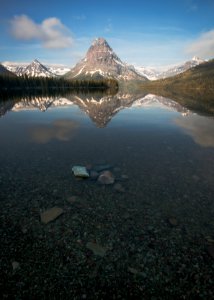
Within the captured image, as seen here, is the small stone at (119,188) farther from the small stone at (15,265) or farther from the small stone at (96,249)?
the small stone at (15,265)

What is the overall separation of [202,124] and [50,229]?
35.7m

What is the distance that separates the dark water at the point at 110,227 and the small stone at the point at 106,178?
1.71ft

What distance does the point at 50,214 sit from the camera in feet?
37.2

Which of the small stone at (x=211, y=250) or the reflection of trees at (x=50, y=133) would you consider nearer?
the small stone at (x=211, y=250)

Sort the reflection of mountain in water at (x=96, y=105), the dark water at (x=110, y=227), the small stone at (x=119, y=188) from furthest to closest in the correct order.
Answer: the reflection of mountain in water at (x=96, y=105) < the small stone at (x=119, y=188) < the dark water at (x=110, y=227)

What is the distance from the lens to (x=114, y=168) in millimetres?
17719

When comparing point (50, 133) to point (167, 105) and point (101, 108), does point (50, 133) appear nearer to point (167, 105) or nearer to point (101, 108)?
point (101, 108)

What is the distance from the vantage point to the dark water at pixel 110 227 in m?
7.37

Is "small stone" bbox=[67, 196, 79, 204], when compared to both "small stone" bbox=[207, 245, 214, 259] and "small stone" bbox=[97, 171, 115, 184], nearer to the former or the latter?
"small stone" bbox=[97, 171, 115, 184]

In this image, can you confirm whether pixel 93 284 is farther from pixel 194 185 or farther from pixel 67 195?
pixel 194 185

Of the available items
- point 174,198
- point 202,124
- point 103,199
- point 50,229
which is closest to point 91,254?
point 50,229

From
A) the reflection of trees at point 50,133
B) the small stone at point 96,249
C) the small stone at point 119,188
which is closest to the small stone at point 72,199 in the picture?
the small stone at point 119,188

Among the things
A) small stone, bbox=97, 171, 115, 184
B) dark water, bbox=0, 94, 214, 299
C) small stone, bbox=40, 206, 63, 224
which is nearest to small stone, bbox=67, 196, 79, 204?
dark water, bbox=0, 94, 214, 299

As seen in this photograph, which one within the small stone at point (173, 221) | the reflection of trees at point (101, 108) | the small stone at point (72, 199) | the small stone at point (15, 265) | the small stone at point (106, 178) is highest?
the reflection of trees at point (101, 108)
